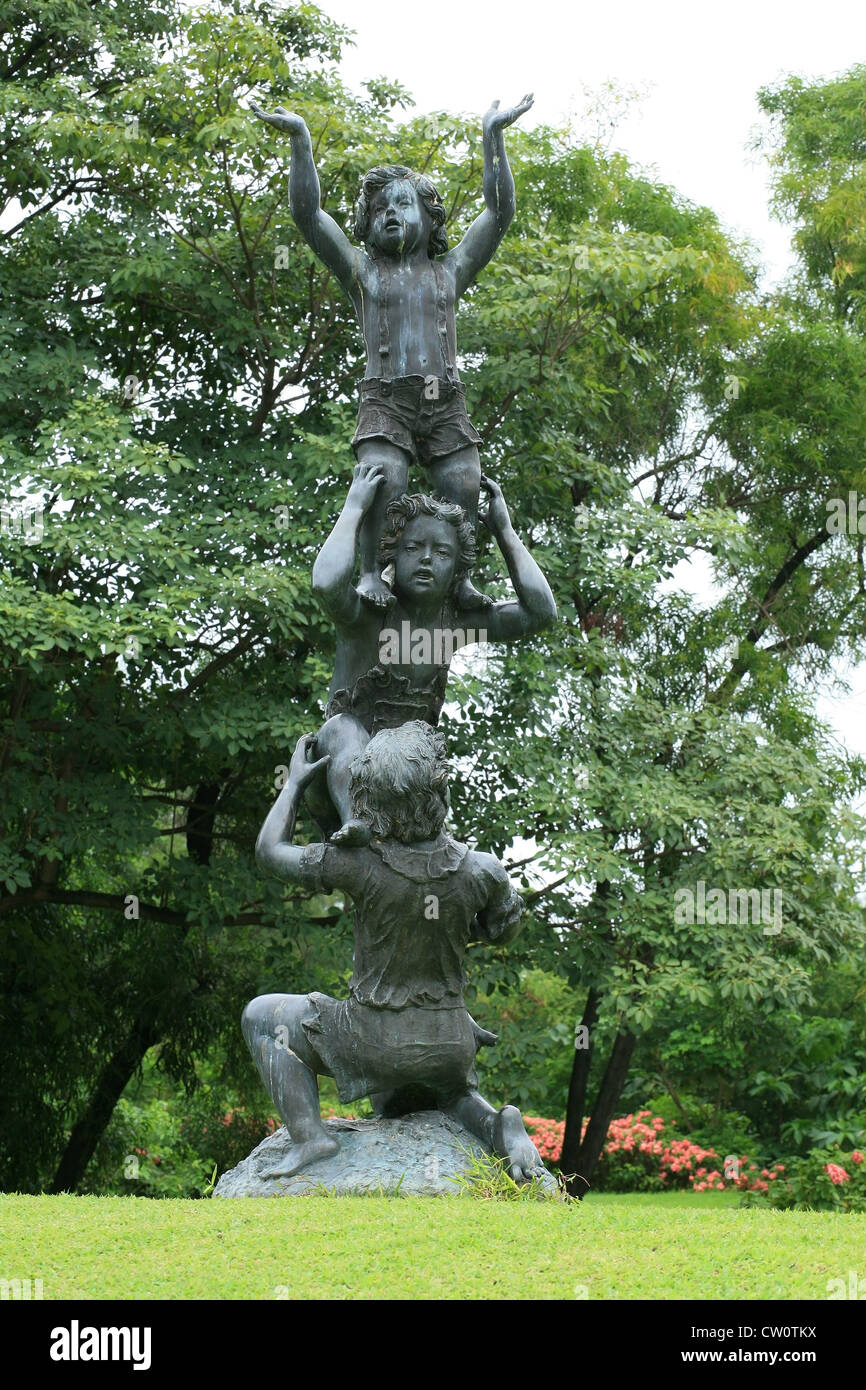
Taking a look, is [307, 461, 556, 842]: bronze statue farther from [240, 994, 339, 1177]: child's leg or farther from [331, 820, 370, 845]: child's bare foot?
[240, 994, 339, 1177]: child's leg

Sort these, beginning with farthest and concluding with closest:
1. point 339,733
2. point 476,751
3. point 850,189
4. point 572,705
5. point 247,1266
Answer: point 850,189
point 572,705
point 476,751
point 339,733
point 247,1266

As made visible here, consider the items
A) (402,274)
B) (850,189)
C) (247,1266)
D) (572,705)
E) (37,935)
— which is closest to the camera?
(247,1266)

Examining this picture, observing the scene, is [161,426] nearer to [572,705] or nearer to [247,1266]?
[572,705]

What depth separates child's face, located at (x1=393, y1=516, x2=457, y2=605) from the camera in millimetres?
6305

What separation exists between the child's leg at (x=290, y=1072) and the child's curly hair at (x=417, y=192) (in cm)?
332

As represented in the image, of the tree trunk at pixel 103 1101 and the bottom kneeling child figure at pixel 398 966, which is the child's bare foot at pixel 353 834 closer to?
the bottom kneeling child figure at pixel 398 966

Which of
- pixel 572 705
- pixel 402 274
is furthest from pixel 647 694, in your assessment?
pixel 402 274

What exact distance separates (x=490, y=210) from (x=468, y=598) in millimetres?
1806

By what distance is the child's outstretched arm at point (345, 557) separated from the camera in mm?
6160

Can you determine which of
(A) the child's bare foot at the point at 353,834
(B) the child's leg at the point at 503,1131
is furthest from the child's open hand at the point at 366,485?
(B) the child's leg at the point at 503,1131

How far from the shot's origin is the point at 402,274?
679cm

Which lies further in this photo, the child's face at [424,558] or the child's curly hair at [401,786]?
the child's face at [424,558]
